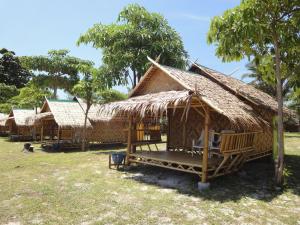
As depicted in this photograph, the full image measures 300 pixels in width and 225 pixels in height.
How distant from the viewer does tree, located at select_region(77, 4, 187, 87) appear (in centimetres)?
2267

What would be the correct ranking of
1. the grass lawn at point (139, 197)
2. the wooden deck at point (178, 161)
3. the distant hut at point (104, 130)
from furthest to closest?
the distant hut at point (104, 130) < the wooden deck at point (178, 161) < the grass lawn at point (139, 197)

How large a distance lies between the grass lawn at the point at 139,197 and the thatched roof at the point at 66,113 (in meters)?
7.98

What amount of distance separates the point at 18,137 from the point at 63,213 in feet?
79.2

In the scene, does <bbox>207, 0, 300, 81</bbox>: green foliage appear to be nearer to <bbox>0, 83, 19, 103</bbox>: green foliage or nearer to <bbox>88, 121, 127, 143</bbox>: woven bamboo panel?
<bbox>88, 121, 127, 143</bbox>: woven bamboo panel

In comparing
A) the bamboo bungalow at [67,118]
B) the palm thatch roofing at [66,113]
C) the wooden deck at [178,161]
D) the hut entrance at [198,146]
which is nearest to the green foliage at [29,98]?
the palm thatch roofing at [66,113]

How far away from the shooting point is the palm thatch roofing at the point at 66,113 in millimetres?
20422

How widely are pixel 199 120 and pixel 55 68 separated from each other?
113 ft

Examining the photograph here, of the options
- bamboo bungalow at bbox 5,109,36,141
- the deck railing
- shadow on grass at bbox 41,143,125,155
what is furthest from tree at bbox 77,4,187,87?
the deck railing

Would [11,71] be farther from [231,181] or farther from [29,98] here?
[231,181]

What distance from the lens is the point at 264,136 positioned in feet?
44.7

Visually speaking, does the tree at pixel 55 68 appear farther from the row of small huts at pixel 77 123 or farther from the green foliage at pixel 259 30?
the green foliage at pixel 259 30

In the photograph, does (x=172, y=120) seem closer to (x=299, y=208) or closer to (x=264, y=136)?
(x=264, y=136)

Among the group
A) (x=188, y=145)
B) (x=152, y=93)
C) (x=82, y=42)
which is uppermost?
(x=82, y=42)

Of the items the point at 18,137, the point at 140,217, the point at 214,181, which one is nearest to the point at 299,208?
the point at 214,181
